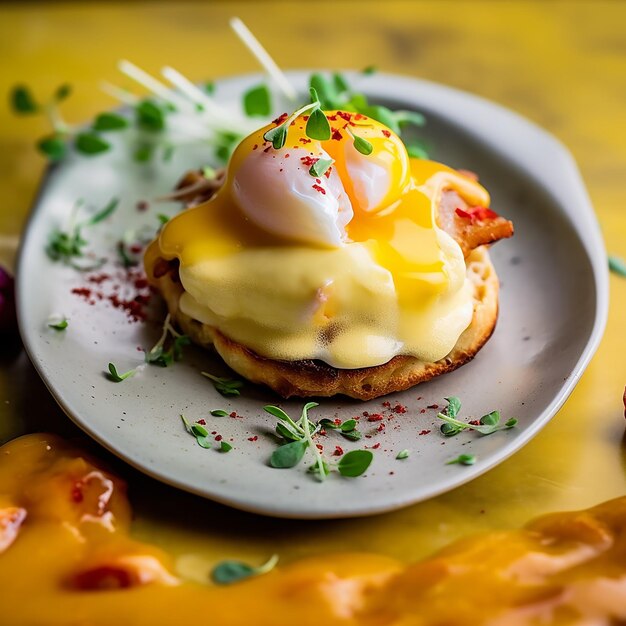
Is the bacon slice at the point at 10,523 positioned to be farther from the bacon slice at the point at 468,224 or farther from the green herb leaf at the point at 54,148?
the green herb leaf at the point at 54,148

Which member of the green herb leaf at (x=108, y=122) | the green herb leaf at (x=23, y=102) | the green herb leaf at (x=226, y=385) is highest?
the green herb leaf at (x=108, y=122)

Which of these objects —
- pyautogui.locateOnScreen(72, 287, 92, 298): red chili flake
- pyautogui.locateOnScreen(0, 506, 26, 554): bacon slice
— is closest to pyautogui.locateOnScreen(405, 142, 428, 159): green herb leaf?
pyautogui.locateOnScreen(72, 287, 92, 298): red chili flake

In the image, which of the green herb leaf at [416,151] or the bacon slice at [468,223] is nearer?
the bacon slice at [468,223]

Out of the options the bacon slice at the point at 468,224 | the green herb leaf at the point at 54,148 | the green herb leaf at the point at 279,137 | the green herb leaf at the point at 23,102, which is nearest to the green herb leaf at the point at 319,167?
the green herb leaf at the point at 279,137

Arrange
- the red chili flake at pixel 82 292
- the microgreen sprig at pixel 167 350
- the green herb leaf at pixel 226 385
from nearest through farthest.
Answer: the green herb leaf at pixel 226 385, the microgreen sprig at pixel 167 350, the red chili flake at pixel 82 292

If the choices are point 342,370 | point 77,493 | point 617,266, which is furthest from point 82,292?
point 617,266

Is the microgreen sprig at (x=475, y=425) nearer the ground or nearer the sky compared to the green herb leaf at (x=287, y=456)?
nearer the sky

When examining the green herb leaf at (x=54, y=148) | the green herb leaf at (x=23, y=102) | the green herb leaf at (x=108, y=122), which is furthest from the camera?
the green herb leaf at (x=23, y=102)

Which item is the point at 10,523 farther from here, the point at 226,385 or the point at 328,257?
the point at 328,257
